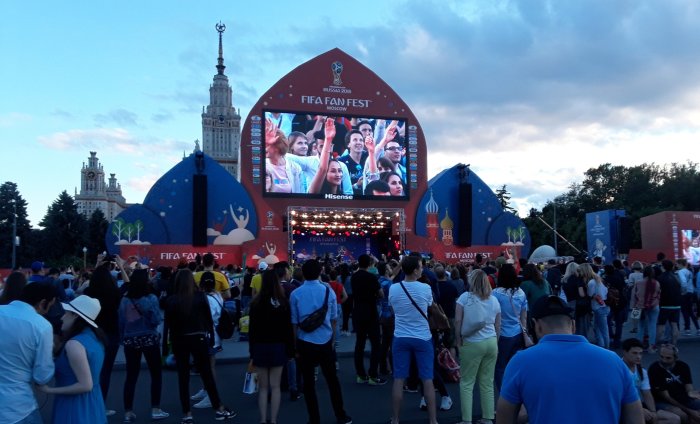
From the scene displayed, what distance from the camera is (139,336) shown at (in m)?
5.91

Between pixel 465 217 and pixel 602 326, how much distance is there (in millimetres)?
18254

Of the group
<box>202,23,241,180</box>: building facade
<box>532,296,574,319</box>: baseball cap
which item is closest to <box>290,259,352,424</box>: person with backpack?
<box>532,296,574,319</box>: baseball cap

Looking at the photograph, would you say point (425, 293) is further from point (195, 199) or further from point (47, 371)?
point (195, 199)

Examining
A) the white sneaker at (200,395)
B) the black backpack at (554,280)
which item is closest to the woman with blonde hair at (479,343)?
the white sneaker at (200,395)

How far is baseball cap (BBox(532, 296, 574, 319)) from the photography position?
2457mm

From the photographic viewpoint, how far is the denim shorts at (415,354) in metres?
5.35

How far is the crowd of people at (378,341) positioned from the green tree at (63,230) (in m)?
40.2

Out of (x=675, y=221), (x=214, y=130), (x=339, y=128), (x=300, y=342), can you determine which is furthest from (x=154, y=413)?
(x=214, y=130)

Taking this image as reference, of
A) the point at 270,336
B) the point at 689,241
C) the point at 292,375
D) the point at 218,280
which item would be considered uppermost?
the point at 689,241

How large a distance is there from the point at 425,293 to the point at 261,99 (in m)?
22.2

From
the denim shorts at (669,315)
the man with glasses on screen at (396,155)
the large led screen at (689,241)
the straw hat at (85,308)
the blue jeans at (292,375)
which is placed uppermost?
the man with glasses on screen at (396,155)

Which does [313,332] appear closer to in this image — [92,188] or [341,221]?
→ [341,221]

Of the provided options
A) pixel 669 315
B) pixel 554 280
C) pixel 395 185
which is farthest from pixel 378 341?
pixel 395 185

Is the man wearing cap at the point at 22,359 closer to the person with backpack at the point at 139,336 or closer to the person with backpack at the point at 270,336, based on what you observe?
the person with backpack at the point at 270,336
